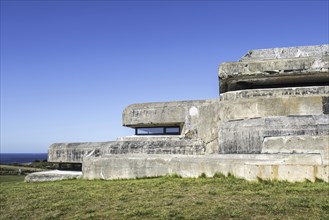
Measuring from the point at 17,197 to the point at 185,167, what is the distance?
2.81m

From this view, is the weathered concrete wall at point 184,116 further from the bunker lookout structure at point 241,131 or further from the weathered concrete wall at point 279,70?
the weathered concrete wall at point 279,70

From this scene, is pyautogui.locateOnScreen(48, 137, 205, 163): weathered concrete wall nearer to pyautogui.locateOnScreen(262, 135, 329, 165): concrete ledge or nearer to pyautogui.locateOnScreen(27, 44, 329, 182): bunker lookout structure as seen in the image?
pyautogui.locateOnScreen(27, 44, 329, 182): bunker lookout structure

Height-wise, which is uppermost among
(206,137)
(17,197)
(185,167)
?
(206,137)

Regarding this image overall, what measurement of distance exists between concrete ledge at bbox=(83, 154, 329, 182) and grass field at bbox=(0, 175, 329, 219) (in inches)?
6.1

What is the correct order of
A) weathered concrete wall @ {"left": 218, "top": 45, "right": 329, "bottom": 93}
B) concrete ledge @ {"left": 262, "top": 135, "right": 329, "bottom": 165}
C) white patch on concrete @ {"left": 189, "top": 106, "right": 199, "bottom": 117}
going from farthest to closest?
white patch on concrete @ {"left": 189, "top": 106, "right": 199, "bottom": 117}
weathered concrete wall @ {"left": 218, "top": 45, "right": 329, "bottom": 93}
concrete ledge @ {"left": 262, "top": 135, "right": 329, "bottom": 165}

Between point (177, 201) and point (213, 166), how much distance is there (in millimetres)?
1419

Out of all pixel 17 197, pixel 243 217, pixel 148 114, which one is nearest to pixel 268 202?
pixel 243 217

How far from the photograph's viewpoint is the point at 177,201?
16.2 feet

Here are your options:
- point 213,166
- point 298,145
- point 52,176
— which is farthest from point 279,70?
point 52,176

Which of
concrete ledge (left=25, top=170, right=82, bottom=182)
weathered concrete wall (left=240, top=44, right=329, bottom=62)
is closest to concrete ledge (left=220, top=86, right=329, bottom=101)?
weathered concrete wall (left=240, top=44, right=329, bottom=62)

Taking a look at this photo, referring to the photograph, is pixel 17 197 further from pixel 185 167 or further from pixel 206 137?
pixel 206 137

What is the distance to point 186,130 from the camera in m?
8.94

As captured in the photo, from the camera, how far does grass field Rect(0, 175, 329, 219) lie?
4.26 metres

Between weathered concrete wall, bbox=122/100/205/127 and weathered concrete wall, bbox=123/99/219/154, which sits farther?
weathered concrete wall, bbox=122/100/205/127
